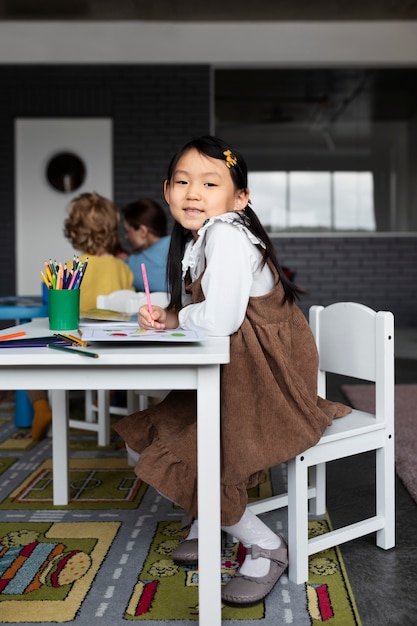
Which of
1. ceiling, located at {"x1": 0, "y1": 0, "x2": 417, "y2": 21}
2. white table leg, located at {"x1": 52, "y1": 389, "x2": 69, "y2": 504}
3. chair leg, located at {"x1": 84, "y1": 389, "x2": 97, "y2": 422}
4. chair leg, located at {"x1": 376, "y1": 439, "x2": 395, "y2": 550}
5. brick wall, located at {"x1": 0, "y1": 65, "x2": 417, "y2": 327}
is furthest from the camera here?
brick wall, located at {"x1": 0, "y1": 65, "x2": 417, "y2": 327}

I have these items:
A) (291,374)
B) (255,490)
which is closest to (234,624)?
(291,374)

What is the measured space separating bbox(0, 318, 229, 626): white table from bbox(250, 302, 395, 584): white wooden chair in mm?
295

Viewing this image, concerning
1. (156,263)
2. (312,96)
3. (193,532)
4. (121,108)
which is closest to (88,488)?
(193,532)

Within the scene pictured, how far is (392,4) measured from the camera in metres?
5.71

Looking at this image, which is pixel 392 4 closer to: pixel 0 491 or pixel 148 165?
pixel 148 165

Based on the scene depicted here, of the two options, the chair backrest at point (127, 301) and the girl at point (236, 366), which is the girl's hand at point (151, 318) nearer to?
the girl at point (236, 366)

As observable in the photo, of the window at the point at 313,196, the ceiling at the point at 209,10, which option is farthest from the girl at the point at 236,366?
the window at the point at 313,196

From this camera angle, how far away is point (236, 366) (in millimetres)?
1354

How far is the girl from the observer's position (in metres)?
1.32

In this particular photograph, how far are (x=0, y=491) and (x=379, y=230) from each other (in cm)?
502

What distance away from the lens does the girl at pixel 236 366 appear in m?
1.32

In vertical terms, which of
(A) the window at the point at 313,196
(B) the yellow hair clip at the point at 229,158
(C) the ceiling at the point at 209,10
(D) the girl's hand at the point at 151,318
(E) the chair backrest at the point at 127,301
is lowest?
(D) the girl's hand at the point at 151,318

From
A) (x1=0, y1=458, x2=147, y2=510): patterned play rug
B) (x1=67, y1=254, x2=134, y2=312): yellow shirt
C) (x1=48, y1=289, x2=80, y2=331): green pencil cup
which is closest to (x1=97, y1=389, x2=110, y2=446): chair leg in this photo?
(x1=0, y1=458, x2=147, y2=510): patterned play rug

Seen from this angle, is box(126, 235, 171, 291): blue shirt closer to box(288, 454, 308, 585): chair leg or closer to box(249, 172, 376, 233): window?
box(288, 454, 308, 585): chair leg
